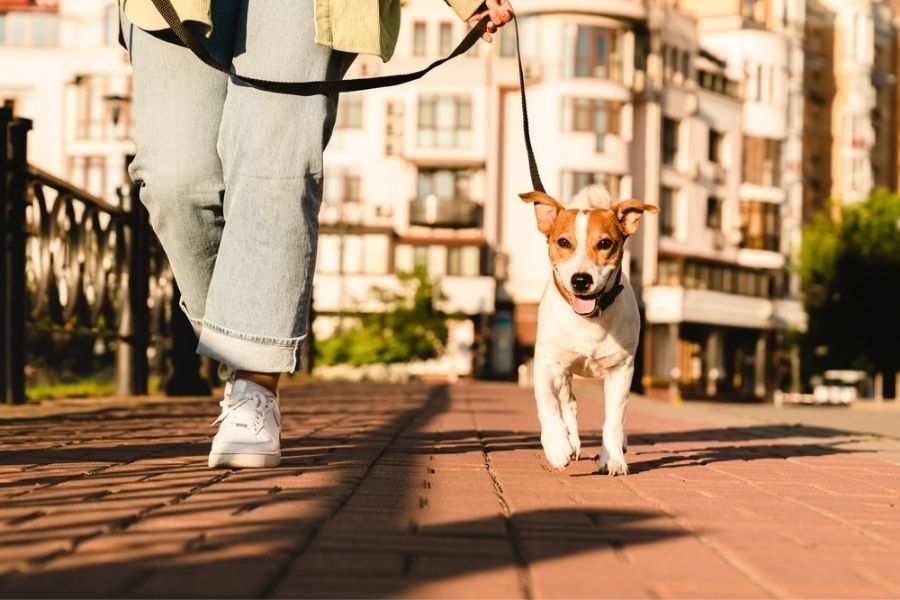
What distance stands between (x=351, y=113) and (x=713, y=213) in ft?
53.8

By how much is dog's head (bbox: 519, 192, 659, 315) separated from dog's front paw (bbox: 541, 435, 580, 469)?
57 centimetres

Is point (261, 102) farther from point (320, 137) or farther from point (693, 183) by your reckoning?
point (693, 183)

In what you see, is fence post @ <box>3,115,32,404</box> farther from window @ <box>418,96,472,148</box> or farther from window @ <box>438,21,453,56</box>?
window @ <box>438,21,453,56</box>

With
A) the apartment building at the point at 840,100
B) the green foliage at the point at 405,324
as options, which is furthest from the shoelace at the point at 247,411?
the apartment building at the point at 840,100

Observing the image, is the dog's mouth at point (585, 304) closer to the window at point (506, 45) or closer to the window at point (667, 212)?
the window at point (506, 45)

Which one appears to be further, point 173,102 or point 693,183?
point 693,183

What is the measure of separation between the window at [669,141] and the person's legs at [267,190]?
6039 centimetres

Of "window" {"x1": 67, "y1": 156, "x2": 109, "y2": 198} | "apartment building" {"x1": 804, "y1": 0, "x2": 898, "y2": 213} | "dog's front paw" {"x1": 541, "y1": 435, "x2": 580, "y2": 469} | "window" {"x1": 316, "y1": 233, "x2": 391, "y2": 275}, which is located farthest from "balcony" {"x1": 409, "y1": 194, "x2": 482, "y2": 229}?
"dog's front paw" {"x1": 541, "y1": 435, "x2": 580, "y2": 469}

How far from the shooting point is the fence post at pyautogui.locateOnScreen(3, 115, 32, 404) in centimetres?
951

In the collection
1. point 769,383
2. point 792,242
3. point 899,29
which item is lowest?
point 769,383

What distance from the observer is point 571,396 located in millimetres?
7234

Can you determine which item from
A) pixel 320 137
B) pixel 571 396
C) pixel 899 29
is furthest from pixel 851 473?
pixel 899 29

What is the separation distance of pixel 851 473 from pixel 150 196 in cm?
321

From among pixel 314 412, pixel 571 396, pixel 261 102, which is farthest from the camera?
pixel 314 412
